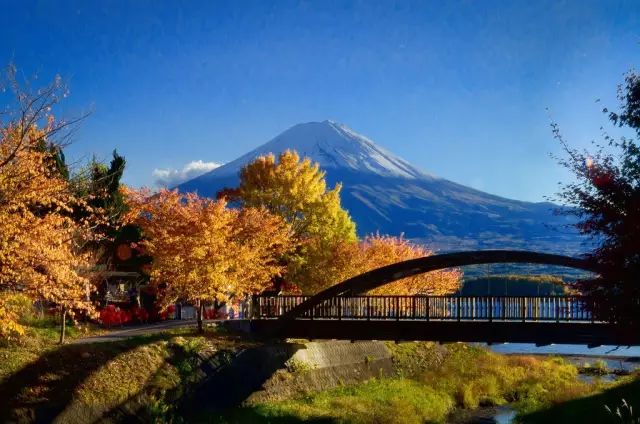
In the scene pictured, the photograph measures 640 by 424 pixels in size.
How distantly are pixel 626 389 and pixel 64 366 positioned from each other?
25.4 metres

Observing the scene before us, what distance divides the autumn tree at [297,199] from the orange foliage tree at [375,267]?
2.04m

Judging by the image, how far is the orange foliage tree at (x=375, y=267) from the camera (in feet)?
152

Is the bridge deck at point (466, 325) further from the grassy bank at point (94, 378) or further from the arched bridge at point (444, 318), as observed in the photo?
the grassy bank at point (94, 378)

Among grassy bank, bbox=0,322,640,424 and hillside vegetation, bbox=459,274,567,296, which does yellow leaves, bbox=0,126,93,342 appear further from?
hillside vegetation, bbox=459,274,567,296

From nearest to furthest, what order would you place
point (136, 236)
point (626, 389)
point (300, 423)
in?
1. point (300, 423)
2. point (626, 389)
3. point (136, 236)

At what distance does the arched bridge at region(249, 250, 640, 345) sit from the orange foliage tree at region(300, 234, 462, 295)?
7.24 metres

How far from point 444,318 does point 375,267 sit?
16.8 m

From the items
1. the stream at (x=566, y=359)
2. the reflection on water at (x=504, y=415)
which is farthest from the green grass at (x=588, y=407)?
the stream at (x=566, y=359)

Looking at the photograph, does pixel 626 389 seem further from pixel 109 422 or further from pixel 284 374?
pixel 109 422

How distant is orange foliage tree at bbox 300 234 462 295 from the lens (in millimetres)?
46406

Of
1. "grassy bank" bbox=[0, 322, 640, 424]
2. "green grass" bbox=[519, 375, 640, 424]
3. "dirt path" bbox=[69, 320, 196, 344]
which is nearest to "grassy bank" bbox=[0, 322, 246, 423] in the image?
"grassy bank" bbox=[0, 322, 640, 424]

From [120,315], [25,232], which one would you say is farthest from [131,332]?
[25,232]

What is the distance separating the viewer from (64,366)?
25281 mm

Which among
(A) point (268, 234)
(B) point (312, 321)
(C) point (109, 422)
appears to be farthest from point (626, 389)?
(C) point (109, 422)
